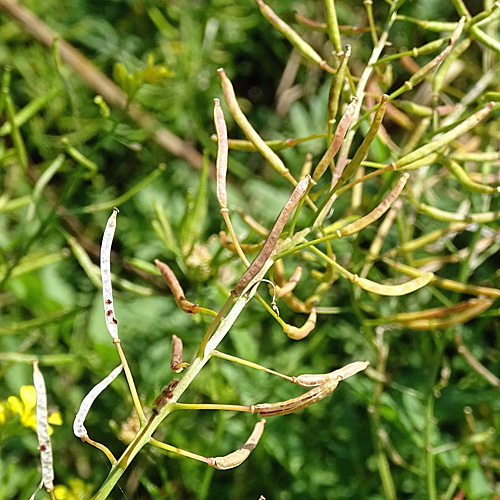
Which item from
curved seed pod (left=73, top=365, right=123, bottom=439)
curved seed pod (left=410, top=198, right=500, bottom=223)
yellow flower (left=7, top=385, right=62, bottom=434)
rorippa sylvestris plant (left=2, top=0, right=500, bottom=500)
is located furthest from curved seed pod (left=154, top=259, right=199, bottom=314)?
curved seed pod (left=410, top=198, right=500, bottom=223)

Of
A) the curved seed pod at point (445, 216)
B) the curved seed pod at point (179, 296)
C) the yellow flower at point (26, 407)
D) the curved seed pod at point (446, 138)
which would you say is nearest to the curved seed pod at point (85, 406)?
the curved seed pod at point (179, 296)

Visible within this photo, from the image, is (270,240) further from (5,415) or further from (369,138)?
(5,415)

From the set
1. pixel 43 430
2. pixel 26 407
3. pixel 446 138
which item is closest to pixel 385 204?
pixel 446 138

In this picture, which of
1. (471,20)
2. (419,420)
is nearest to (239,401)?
(419,420)

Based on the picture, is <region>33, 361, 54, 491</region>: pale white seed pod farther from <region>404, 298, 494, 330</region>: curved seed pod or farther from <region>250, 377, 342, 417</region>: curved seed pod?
A: <region>404, 298, 494, 330</region>: curved seed pod

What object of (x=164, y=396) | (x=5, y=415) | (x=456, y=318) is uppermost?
(x=164, y=396)

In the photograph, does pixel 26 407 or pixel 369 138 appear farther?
pixel 26 407

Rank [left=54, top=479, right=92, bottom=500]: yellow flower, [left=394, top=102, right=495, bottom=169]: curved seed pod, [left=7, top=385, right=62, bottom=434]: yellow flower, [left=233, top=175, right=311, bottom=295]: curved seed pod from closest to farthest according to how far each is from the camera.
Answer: [left=233, top=175, right=311, bottom=295]: curved seed pod
[left=394, top=102, right=495, bottom=169]: curved seed pod
[left=7, top=385, right=62, bottom=434]: yellow flower
[left=54, top=479, right=92, bottom=500]: yellow flower

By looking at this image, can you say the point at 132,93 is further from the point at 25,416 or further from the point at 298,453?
the point at 298,453
